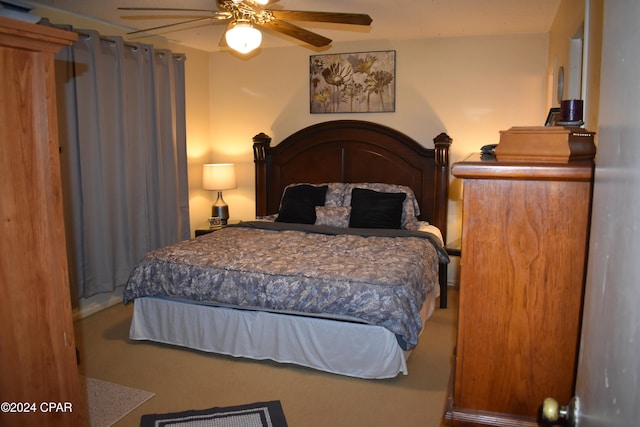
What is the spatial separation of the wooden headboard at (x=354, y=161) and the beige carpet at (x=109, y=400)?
264 cm

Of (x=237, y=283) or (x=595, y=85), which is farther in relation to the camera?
(x=237, y=283)

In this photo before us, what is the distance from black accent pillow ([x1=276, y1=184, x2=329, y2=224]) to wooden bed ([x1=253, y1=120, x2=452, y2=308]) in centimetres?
34

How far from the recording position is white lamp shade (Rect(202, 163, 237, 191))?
5.00 metres

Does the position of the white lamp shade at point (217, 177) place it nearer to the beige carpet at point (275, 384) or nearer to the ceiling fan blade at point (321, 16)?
the beige carpet at point (275, 384)

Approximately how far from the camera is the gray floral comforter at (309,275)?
9.21ft

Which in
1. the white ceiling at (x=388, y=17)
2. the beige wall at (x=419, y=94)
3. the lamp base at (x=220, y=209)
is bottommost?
the lamp base at (x=220, y=209)

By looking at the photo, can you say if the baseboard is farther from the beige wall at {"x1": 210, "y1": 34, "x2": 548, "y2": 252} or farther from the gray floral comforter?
the beige wall at {"x1": 210, "y1": 34, "x2": 548, "y2": 252}

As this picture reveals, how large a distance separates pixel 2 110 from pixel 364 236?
2997mm

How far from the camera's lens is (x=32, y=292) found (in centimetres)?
128

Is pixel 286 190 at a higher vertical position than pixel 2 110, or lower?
lower

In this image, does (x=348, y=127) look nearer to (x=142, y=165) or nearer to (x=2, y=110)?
(x=142, y=165)

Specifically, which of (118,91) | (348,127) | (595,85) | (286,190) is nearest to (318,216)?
(286,190)

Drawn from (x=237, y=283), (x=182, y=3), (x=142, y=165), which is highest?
(x=182, y=3)

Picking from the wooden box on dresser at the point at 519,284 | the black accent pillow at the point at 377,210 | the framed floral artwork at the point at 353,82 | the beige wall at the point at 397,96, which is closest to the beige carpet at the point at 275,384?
the black accent pillow at the point at 377,210
